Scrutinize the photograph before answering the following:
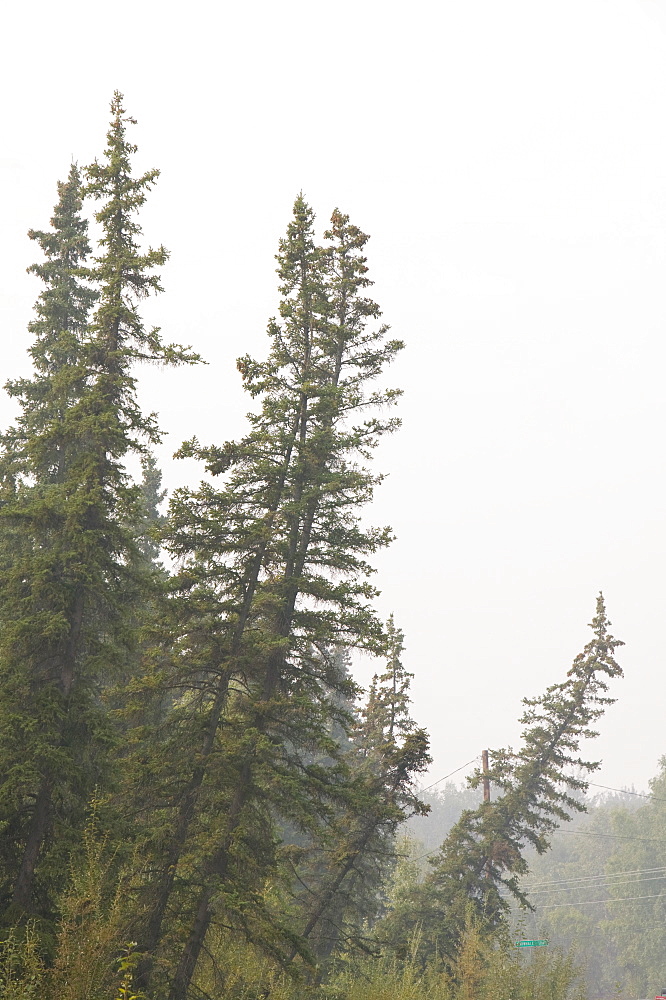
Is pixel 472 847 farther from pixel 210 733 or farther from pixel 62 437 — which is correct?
pixel 62 437

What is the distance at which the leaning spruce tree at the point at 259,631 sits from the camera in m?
14.2

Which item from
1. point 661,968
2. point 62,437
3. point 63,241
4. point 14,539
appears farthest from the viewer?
point 661,968

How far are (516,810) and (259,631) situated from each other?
21392mm

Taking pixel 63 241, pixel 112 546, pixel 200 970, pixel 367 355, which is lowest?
pixel 200 970

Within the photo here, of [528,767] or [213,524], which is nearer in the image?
[213,524]

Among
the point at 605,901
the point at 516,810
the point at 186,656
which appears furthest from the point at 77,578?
the point at 605,901

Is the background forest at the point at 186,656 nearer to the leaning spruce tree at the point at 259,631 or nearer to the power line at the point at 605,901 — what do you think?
the leaning spruce tree at the point at 259,631

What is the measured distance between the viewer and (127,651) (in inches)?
609

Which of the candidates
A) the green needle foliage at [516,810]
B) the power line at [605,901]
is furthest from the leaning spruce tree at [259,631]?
the power line at [605,901]

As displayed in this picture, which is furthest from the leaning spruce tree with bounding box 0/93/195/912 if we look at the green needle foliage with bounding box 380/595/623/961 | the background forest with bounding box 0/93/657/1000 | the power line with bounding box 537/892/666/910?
the power line with bounding box 537/892/666/910

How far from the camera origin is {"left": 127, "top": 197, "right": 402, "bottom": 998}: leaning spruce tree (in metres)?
14.2

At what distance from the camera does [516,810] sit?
32.5 meters

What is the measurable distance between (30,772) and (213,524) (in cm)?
549

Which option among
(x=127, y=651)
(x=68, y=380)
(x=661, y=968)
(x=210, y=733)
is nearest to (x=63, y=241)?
(x=68, y=380)
